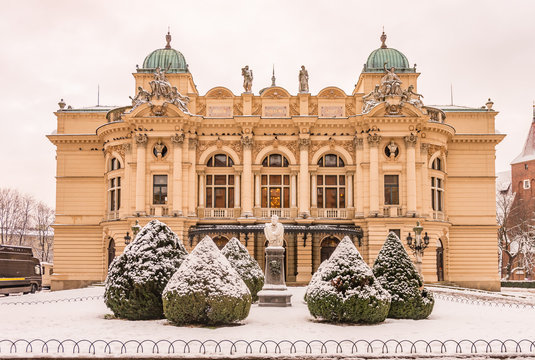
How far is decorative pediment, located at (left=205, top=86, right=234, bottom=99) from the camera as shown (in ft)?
149

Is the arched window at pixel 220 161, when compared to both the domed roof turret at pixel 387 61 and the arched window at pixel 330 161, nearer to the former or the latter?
the arched window at pixel 330 161

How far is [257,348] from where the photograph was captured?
47.6 ft

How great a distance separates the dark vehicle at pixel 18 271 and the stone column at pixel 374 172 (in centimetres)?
2392

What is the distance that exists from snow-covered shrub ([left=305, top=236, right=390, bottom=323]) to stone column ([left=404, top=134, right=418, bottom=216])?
24.4 meters

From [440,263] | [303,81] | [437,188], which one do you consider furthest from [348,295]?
[440,263]

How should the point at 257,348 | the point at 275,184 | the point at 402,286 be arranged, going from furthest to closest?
the point at 275,184 → the point at 402,286 → the point at 257,348

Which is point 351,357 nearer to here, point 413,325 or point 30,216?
point 413,325

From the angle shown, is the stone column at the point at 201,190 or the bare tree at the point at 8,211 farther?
the bare tree at the point at 8,211

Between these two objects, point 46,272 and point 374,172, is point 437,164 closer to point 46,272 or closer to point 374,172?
point 374,172

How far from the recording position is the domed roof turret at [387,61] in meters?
47.6

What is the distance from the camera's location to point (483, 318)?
21516 millimetres

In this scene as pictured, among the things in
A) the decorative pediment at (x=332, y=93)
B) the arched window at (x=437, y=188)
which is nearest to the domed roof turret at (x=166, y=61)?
the decorative pediment at (x=332, y=93)

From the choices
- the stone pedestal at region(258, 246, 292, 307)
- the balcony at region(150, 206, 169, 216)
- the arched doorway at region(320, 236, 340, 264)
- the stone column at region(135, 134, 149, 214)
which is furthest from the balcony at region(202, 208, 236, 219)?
the stone pedestal at region(258, 246, 292, 307)

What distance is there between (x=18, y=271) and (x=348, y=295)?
28.3 metres
